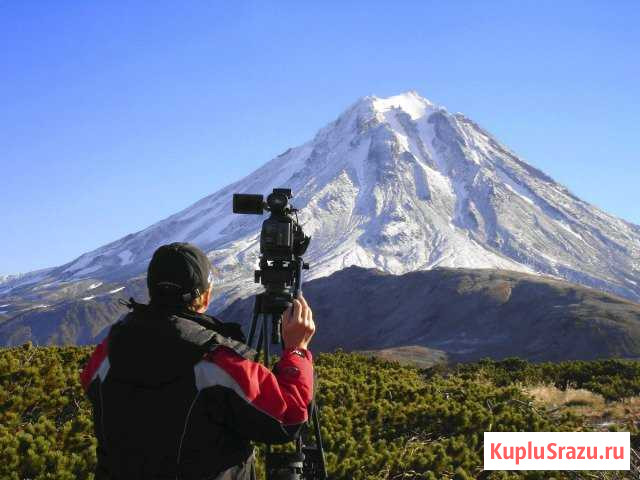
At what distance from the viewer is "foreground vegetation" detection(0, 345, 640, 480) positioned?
5.22 meters

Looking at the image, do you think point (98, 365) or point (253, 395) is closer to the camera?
point (253, 395)

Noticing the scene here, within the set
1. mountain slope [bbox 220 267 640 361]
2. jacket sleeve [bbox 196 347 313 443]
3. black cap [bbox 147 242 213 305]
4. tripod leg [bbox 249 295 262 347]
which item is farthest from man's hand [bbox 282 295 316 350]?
mountain slope [bbox 220 267 640 361]

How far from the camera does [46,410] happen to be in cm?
659

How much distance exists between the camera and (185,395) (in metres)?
3.17

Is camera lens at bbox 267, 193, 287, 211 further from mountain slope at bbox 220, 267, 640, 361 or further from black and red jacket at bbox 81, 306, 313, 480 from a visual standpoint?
mountain slope at bbox 220, 267, 640, 361

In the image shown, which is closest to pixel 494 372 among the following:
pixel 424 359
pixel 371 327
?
pixel 424 359

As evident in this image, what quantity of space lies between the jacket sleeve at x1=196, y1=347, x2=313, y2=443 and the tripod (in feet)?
0.64

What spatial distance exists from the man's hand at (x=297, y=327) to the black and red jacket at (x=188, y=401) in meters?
0.13

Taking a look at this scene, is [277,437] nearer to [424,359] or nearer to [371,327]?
[424,359]

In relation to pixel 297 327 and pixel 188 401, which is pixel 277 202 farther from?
pixel 188 401

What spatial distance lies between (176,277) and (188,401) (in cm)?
63

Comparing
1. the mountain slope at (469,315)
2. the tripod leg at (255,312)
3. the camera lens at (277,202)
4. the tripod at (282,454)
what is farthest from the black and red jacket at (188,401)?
the mountain slope at (469,315)

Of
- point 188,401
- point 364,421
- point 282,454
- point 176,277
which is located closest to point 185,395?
point 188,401

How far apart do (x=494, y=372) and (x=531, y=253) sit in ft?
620
